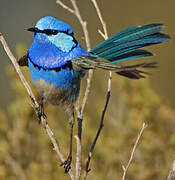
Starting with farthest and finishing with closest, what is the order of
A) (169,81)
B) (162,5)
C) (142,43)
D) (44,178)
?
(162,5) → (169,81) → (44,178) → (142,43)

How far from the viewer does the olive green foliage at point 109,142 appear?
346 cm

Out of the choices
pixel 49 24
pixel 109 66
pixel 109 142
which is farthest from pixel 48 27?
pixel 109 142

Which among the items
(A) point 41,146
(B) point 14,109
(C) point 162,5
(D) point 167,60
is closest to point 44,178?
(A) point 41,146

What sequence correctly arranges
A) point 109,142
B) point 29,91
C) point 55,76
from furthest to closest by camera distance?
point 109,142, point 55,76, point 29,91

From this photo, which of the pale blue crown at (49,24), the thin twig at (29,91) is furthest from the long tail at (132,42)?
the thin twig at (29,91)

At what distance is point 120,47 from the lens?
9.04ft

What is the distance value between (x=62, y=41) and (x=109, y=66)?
22.7 inches

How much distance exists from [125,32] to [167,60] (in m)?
3.35

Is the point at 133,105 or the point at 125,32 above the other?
the point at 125,32

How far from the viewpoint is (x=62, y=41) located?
2.78m

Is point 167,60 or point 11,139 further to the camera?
point 167,60

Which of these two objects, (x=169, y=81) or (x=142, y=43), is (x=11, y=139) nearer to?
(x=142, y=43)

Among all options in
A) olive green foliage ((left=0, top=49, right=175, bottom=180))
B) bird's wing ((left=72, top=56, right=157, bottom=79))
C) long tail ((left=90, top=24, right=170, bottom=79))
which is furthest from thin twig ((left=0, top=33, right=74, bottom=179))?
olive green foliage ((left=0, top=49, right=175, bottom=180))

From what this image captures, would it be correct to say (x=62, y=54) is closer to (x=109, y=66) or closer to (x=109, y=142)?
(x=109, y=66)
